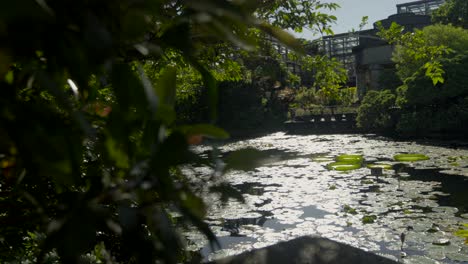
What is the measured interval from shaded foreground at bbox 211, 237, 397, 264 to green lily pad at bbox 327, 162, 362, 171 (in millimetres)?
6845

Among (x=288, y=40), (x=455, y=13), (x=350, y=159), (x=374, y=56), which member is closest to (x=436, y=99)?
(x=350, y=159)

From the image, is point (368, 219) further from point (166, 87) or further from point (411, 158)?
point (166, 87)

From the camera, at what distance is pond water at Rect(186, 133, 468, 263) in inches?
199

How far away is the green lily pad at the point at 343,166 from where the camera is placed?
32.2ft

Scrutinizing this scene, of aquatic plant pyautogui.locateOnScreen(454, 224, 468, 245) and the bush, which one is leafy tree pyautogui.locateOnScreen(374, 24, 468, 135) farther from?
aquatic plant pyautogui.locateOnScreen(454, 224, 468, 245)

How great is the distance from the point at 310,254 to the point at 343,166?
7.53 meters

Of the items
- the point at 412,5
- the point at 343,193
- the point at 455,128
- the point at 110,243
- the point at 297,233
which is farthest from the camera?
the point at 412,5

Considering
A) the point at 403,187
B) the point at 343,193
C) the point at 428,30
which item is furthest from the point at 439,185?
the point at 428,30

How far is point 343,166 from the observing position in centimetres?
1014

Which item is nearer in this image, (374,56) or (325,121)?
(325,121)

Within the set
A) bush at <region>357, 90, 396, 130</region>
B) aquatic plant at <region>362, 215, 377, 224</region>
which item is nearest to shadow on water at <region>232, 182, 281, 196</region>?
aquatic plant at <region>362, 215, 377, 224</region>

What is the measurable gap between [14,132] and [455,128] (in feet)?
55.8

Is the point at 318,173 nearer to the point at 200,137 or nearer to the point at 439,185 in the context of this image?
the point at 439,185

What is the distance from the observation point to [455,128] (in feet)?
50.5
